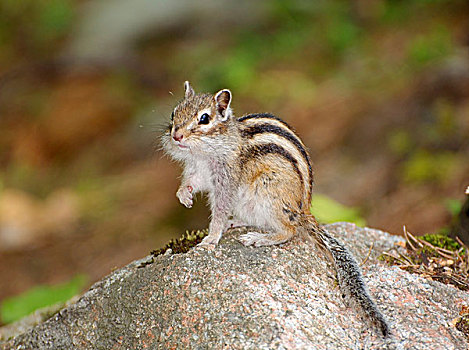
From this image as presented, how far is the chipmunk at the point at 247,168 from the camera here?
14.5 feet

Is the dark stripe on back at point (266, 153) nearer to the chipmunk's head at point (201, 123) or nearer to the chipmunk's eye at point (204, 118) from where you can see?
the chipmunk's head at point (201, 123)

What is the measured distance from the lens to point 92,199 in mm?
10969

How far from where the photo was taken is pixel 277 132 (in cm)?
457

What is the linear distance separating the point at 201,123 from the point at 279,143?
658 millimetres

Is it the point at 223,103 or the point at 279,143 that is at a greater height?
the point at 223,103

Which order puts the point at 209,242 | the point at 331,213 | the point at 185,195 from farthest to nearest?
the point at 331,213 < the point at 185,195 < the point at 209,242

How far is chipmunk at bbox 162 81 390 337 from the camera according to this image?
14.5 ft

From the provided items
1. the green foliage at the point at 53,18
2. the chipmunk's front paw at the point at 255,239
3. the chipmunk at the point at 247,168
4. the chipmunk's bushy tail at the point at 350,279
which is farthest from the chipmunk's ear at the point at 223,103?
the green foliage at the point at 53,18

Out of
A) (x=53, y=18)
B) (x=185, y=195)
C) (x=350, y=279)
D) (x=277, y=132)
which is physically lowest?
(x=350, y=279)

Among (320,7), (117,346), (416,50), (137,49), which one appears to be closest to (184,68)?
(137,49)

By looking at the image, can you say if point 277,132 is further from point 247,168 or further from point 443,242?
point 443,242

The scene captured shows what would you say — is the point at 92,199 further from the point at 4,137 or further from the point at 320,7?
the point at 320,7

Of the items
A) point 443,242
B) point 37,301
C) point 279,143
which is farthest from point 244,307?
point 37,301

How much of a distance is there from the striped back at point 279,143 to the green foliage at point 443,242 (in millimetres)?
1164
